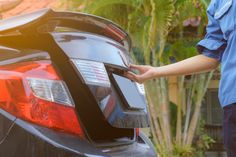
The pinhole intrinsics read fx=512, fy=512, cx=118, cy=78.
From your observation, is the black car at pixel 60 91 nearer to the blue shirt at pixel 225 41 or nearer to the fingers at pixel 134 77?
the fingers at pixel 134 77

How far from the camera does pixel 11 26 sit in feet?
7.80

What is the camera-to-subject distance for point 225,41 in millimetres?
2207

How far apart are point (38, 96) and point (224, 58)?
827 millimetres

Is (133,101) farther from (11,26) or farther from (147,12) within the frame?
(147,12)

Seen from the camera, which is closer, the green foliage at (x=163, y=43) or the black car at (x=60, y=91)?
the black car at (x=60, y=91)

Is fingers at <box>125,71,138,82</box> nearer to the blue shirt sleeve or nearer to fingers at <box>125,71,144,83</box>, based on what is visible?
fingers at <box>125,71,144,83</box>

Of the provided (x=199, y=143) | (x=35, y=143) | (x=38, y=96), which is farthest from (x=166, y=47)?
(x=35, y=143)

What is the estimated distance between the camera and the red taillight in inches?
88.7

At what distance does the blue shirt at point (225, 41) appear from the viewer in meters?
2.06

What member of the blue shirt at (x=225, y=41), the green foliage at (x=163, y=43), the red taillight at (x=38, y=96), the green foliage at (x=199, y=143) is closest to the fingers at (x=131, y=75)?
the red taillight at (x=38, y=96)


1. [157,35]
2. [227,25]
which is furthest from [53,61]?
[157,35]

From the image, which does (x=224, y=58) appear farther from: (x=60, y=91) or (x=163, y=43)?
(x=163, y=43)

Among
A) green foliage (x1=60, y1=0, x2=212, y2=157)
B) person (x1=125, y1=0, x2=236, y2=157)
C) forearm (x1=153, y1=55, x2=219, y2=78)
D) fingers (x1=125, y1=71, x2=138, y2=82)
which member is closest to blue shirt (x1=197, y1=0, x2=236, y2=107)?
person (x1=125, y1=0, x2=236, y2=157)

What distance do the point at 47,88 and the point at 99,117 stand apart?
1.02 feet
